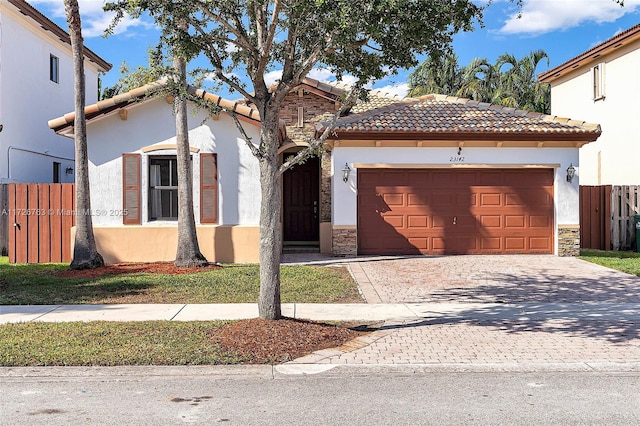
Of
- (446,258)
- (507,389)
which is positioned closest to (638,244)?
(446,258)

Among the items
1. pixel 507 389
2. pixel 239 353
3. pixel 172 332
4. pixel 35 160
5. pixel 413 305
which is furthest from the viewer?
pixel 35 160

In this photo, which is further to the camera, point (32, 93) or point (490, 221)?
point (32, 93)

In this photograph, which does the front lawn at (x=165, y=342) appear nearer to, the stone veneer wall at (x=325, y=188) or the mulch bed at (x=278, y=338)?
the mulch bed at (x=278, y=338)

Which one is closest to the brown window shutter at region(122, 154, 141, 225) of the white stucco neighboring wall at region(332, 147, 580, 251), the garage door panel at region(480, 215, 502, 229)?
the white stucco neighboring wall at region(332, 147, 580, 251)

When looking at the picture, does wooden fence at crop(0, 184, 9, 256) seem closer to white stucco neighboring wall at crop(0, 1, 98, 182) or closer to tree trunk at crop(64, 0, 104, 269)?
white stucco neighboring wall at crop(0, 1, 98, 182)

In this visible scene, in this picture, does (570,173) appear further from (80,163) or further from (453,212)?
(80,163)

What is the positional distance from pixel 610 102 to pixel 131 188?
55.5 ft

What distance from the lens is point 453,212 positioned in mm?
16594

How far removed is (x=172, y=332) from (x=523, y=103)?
34.1 m

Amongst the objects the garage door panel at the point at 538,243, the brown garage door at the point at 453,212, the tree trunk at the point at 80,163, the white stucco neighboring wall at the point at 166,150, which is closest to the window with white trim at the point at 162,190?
the white stucco neighboring wall at the point at 166,150

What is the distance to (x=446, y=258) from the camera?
15.9m

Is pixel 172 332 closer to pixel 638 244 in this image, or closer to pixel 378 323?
pixel 378 323

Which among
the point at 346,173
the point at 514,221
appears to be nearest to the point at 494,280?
the point at 514,221

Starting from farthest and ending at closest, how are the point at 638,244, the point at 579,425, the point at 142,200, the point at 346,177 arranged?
the point at 638,244, the point at 346,177, the point at 142,200, the point at 579,425
